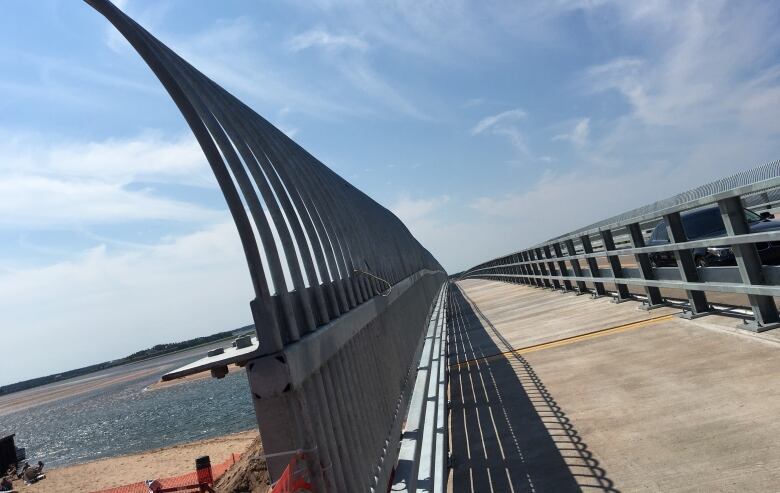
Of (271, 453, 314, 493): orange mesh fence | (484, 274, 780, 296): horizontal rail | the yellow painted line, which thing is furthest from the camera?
the yellow painted line

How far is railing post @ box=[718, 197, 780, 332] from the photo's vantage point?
5438 millimetres

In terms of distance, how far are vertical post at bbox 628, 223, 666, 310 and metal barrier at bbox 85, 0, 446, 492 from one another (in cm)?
475

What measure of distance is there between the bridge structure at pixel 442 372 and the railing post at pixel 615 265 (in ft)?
4.92

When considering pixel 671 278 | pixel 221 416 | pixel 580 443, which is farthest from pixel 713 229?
pixel 221 416

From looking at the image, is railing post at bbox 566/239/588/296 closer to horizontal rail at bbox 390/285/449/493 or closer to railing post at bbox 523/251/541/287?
railing post at bbox 523/251/541/287

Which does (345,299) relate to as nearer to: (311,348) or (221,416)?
(311,348)

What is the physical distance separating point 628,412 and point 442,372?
2298mm

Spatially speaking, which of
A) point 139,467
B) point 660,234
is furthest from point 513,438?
point 139,467

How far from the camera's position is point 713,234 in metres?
9.89

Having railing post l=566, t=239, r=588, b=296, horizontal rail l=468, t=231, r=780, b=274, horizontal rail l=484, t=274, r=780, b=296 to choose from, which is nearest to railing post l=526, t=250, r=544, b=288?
railing post l=566, t=239, r=588, b=296

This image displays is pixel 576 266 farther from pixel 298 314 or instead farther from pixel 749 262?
pixel 298 314

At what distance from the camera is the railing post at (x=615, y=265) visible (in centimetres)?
941

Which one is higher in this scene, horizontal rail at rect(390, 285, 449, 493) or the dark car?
the dark car

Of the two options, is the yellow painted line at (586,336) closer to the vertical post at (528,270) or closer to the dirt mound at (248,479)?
the dirt mound at (248,479)
